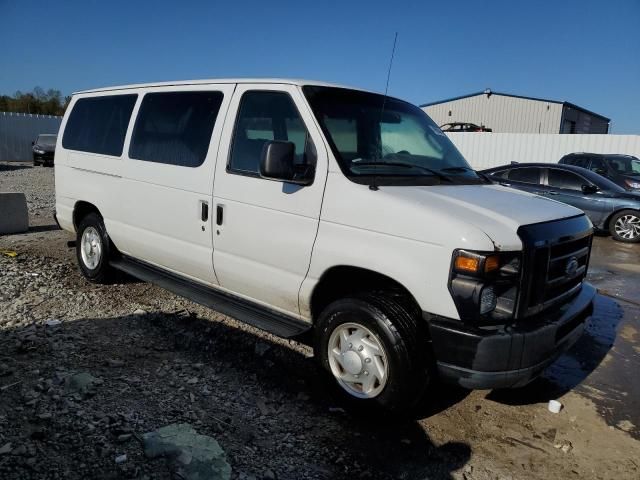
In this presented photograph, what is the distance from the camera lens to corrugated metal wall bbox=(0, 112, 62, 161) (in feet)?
96.1

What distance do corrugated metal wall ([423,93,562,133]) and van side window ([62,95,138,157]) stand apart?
33948 mm

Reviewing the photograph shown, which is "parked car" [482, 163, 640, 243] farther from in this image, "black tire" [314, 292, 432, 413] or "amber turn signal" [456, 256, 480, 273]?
"amber turn signal" [456, 256, 480, 273]

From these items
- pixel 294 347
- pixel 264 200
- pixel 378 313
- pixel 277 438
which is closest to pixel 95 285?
pixel 294 347

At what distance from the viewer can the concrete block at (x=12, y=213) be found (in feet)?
26.6

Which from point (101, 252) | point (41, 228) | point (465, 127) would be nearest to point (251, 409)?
point (101, 252)

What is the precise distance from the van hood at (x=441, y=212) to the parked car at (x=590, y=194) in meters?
7.81

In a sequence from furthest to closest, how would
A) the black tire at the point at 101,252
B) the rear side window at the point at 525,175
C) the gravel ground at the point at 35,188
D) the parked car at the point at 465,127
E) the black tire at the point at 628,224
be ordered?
the parked car at the point at 465,127, the rear side window at the point at 525,175, the black tire at the point at 628,224, the gravel ground at the point at 35,188, the black tire at the point at 101,252

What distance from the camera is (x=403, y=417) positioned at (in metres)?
3.41

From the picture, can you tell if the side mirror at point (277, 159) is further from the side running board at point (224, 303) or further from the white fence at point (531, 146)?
the white fence at point (531, 146)

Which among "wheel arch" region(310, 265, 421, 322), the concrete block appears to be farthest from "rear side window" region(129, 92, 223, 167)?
the concrete block

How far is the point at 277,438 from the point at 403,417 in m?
0.87

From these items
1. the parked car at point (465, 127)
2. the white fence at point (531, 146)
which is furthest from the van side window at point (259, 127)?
the parked car at point (465, 127)

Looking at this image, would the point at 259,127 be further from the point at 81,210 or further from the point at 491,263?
the point at 81,210

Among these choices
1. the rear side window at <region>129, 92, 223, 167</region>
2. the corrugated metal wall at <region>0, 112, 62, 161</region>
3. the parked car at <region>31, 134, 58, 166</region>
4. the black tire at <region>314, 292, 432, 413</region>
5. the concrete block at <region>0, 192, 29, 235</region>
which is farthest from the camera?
the corrugated metal wall at <region>0, 112, 62, 161</region>
